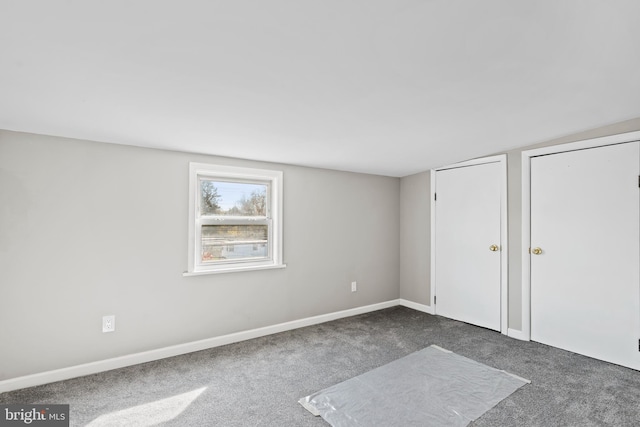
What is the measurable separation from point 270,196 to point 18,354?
8.04 ft

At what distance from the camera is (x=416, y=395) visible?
2320mm

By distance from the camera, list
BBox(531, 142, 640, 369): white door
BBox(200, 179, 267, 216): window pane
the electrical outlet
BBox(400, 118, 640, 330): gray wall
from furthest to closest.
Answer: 1. BBox(400, 118, 640, 330): gray wall
2. BBox(200, 179, 267, 216): window pane
3. BBox(531, 142, 640, 369): white door
4. the electrical outlet

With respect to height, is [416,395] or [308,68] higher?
[308,68]

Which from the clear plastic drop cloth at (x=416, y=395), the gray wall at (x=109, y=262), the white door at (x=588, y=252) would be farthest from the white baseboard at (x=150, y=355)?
the white door at (x=588, y=252)

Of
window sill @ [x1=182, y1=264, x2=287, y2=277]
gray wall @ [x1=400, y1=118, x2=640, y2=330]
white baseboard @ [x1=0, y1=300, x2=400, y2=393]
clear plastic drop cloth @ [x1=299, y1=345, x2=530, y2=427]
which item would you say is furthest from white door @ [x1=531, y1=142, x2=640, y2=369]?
window sill @ [x1=182, y1=264, x2=287, y2=277]

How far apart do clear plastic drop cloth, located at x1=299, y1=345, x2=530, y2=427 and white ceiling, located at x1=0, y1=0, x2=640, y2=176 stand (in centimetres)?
203

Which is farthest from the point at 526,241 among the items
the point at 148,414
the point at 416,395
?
the point at 148,414

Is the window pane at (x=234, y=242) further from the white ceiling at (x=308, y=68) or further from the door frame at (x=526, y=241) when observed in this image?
the door frame at (x=526, y=241)

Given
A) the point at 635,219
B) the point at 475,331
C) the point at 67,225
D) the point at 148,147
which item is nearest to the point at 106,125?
the point at 148,147

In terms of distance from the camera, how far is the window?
10.5 ft

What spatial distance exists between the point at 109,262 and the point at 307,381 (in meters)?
1.90

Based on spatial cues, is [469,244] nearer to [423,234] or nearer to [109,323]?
[423,234]

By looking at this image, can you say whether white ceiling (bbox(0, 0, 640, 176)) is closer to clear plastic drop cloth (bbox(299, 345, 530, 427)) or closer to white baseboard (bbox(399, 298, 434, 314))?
clear plastic drop cloth (bbox(299, 345, 530, 427))

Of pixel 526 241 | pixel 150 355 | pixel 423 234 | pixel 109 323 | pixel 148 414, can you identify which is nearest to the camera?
pixel 148 414
